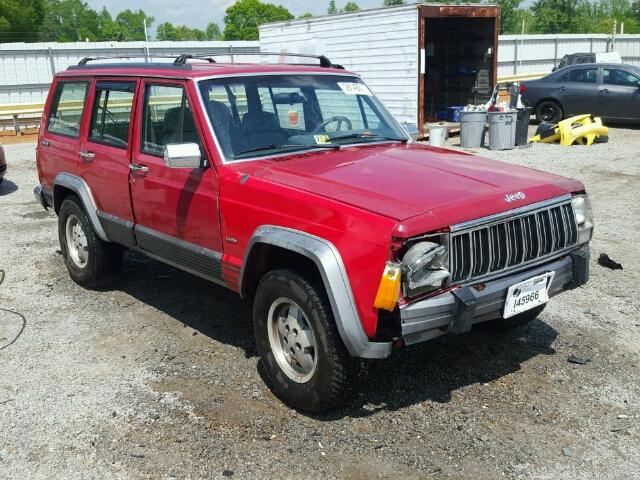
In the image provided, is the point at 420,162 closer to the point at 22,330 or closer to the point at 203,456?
the point at 203,456

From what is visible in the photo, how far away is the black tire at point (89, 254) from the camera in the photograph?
5.96 m

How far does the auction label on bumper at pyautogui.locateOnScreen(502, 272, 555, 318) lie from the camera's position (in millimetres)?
3779

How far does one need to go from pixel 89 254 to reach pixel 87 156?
88cm

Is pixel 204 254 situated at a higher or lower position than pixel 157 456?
higher

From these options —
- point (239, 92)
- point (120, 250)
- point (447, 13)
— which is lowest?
point (120, 250)

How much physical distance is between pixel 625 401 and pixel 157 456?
9.02 feet

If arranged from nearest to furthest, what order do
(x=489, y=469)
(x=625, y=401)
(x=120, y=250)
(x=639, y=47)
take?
(x=489, y=469) → (x=625, y=401) → (x=120, y=250) → (x=639, y=47)

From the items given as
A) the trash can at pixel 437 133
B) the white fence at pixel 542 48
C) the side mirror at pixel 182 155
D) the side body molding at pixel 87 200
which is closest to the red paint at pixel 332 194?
the side mirror at pixel 182 155

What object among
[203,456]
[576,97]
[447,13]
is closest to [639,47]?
[576,97]

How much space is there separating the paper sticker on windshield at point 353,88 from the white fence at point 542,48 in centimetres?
2431

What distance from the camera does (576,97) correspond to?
1697 centimetres

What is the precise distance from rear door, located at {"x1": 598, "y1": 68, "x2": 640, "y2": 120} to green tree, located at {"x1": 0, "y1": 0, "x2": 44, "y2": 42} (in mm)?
41826

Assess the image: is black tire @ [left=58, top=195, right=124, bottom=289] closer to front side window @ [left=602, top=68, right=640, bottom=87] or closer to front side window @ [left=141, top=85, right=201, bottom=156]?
front side window @ [left=141, top=85, right=201, bottom=156]

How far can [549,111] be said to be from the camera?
1770cm
